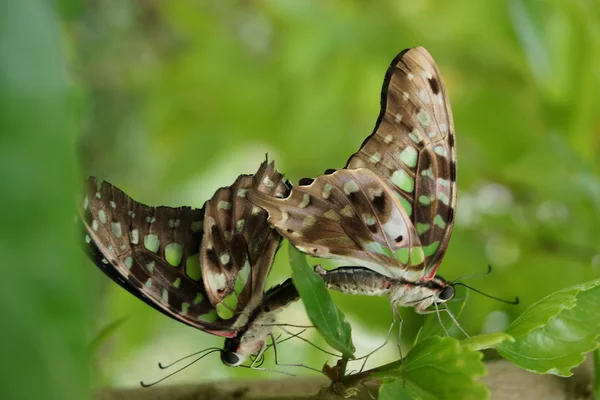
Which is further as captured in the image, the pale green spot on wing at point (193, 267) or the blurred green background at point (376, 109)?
the blurred green background at point (376, 109)

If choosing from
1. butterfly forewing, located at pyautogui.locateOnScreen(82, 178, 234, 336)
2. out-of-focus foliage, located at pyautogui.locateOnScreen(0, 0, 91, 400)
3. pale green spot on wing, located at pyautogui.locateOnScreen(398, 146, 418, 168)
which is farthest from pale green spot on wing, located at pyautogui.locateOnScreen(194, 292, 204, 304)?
out-of-focus foliage, located at pyautogui.locateOnScreen(0, 0, 91, 400)

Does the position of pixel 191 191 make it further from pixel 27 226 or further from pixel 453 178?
pixel 27 226

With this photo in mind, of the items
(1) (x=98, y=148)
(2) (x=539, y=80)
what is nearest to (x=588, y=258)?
(2) (x=539, y=80)

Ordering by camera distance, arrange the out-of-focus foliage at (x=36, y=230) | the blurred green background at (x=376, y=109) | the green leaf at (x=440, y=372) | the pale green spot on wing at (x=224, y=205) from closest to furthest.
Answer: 1. the out-of-focus foliage at (x=36, y=230)
2. the green leaf at (x=440, y=372)
3. the pale green spot on wing at (x=224, y=205)
4. the blurred green background at (x=376, y=109)

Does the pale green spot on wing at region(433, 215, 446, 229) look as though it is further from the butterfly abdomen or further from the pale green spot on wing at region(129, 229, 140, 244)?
the pale green spot on wing at region(129, 229, 140, 244)

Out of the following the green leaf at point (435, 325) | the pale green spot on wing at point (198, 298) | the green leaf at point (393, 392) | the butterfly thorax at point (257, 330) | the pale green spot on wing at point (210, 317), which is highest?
the pale green spot on wing at point (198, 298)

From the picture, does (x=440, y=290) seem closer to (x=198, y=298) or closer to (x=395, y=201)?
(x=395, y=201)

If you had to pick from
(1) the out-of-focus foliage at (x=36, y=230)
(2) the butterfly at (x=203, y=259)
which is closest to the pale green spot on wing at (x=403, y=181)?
(2) the butterfly at (x=203, y=259)

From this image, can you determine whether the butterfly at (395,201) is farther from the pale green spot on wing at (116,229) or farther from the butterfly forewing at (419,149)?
the pale green spot on wing at (116,229)
